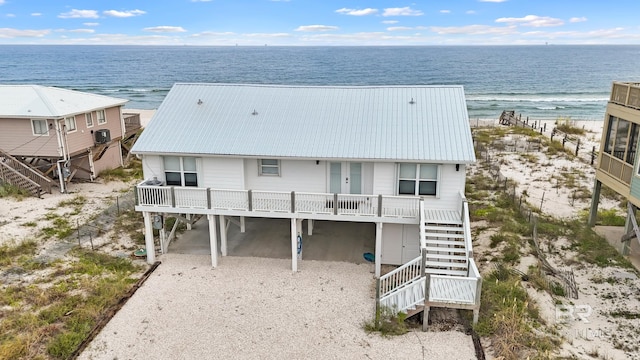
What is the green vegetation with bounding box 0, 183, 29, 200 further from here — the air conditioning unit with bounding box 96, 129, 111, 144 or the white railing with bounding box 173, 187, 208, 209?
the white railing with bounding box 173, 187, 208, 209

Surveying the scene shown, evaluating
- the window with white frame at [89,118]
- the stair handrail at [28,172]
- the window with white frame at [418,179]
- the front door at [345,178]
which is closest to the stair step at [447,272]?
the window with white frame at [418,179]

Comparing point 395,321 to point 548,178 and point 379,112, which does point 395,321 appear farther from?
point 548,178

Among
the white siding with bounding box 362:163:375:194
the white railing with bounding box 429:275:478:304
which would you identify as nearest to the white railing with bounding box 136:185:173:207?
the white siding with bounding box 362:163:375:194

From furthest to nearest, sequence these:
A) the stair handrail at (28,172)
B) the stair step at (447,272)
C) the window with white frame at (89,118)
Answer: the window with white frame at (89,118)
the stair handrail at (28,172)
the stair step at (447,272)

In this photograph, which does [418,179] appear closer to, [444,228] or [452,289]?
[444,228]

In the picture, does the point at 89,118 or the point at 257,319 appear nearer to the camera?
the point at 257,319

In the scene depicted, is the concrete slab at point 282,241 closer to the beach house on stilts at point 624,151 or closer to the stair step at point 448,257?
the stair step at point 448,257

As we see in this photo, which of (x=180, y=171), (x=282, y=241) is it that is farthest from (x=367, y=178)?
(x=180, y=171)
